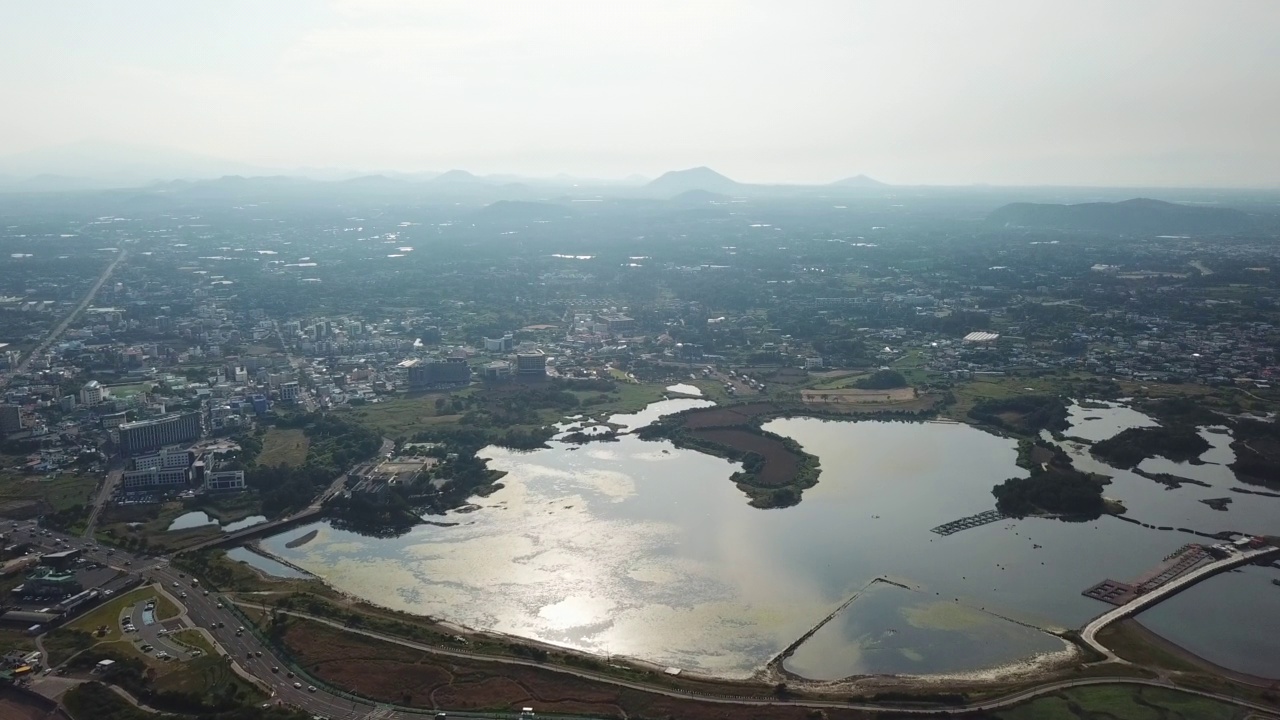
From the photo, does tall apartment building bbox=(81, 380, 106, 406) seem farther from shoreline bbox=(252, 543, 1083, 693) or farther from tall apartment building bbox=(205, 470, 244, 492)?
shoreline bbox=(252, 543, 1083, 693)

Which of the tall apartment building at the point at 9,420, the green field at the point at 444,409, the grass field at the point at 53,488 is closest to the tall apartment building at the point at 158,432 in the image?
the grass field at the point at 53,488

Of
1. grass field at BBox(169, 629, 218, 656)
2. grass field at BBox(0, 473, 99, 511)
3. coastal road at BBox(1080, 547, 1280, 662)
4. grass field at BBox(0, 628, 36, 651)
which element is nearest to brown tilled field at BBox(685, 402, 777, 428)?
coastal road at BBox(1080, 547, 1280, 662)

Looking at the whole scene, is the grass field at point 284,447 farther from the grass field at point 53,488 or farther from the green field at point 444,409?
the grass field at point 53,488

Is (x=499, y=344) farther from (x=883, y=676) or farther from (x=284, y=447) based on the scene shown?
(x=883, y=676)

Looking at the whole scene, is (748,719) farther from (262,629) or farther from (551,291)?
(551,291)

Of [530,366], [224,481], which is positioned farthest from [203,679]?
[530,366]

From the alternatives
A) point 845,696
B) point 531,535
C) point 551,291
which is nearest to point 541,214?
point 551,291
